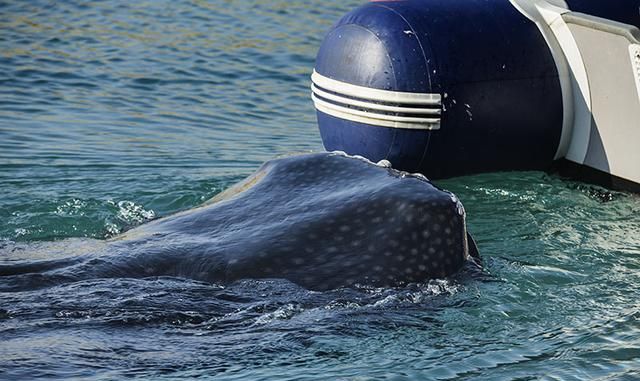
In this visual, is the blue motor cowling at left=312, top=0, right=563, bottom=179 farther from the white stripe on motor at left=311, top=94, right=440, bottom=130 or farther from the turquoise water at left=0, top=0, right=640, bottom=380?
the turquoise water at left=0, top=0, right=640, bottom=380

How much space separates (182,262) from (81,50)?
800 cm

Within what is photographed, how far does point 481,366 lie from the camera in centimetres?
457

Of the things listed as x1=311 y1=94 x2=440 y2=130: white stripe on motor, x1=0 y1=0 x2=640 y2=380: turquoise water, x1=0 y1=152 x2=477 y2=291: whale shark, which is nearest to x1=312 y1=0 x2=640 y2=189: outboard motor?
x1=311 y1=94 x2=440 y2=130: white stripe on motor

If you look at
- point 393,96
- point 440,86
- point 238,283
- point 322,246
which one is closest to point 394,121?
point 393,96

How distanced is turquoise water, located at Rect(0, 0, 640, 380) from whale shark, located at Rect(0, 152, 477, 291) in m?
0.07

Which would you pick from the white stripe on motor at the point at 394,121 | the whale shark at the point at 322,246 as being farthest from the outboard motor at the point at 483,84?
the whale shark at the point at 322,246

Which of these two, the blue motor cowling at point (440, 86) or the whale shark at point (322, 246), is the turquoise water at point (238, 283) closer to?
the whale shark at point (322, 246)

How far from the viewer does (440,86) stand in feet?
22.9

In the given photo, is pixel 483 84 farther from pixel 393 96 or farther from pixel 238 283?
pixel 238 283

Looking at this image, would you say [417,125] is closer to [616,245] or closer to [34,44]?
[616,245]

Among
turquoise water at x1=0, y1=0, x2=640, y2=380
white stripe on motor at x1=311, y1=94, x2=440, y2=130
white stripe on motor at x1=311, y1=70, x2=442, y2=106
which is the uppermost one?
white stripe on motor at x1=311, y1=70, x2=442, y2=106

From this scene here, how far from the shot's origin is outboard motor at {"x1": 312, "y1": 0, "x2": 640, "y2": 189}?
7000 millimetres

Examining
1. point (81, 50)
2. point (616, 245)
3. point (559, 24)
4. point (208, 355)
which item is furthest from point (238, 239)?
point (81, 50)

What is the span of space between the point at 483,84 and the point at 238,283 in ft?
9.30
